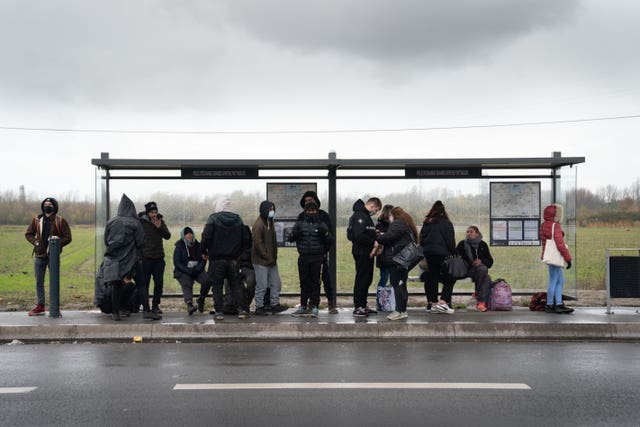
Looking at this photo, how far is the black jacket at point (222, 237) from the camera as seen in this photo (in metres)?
10.5

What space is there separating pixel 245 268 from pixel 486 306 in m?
4.18

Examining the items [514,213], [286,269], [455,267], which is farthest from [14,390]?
[514,213]

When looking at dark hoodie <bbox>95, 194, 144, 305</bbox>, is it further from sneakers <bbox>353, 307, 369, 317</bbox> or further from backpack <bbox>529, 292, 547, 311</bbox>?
backpack <bbox>529, 292, 547, 311</bbox>

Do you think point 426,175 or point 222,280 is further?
point 426,175

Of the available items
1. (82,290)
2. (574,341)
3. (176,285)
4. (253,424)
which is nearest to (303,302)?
(176,285)

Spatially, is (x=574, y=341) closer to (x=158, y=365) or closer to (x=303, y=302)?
(x=303, y=302)

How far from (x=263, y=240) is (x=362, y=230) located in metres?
1.57

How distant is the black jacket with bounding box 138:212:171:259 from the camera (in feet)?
36.4

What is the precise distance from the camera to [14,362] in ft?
26.8

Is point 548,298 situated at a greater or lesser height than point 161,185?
lesser

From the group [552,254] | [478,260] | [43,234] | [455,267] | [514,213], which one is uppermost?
[514,213]

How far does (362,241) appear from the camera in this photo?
10859mm

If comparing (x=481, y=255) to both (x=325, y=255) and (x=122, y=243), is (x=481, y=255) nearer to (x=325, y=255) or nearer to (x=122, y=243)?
(x=325, y=255)

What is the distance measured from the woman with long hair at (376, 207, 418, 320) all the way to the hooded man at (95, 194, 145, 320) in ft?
12.1
